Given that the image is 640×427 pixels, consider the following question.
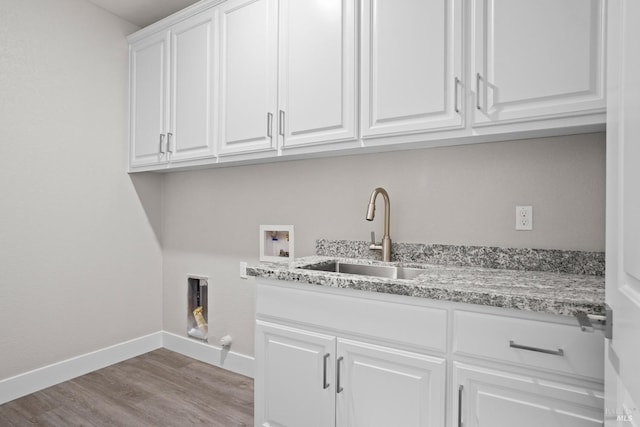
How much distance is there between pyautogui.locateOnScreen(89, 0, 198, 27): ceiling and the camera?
256 cm

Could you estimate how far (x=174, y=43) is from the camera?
247 cm

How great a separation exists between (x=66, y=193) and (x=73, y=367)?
1169 mm

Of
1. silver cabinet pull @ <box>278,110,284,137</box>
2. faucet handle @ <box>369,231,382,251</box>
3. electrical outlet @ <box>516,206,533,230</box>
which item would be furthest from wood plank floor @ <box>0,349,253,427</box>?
electrical outlet @ <box>516,206,533,230</box>

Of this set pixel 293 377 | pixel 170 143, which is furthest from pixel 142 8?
pixel 293 377

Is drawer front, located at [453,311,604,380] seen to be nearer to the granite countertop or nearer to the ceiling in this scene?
the granite countertop

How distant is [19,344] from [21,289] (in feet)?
1.09

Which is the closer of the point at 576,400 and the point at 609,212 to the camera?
the point at 609,212

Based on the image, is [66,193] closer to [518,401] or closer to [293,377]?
[293,377]

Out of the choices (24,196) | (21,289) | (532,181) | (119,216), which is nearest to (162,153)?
(119,216)

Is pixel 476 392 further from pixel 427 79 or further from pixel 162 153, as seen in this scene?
pixel 162 153

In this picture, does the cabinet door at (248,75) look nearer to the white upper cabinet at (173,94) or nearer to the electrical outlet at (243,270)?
the white upper cabinet at (173,94)

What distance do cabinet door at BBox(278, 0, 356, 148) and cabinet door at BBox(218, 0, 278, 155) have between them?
3.1 inches

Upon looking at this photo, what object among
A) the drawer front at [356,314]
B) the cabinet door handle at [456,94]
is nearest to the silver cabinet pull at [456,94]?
the cabinet door handle at [456,94]

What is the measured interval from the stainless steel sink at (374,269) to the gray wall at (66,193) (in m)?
1.74
